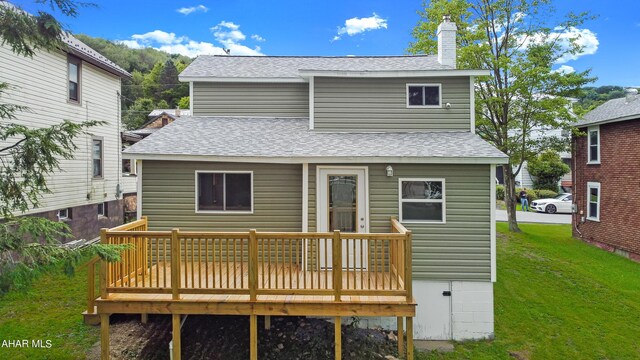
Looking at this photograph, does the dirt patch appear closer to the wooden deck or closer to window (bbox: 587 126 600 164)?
the wooden deck

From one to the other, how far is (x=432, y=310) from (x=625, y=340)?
392cm

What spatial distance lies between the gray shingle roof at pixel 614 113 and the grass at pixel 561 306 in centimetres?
505

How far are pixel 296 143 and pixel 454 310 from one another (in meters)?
4.82

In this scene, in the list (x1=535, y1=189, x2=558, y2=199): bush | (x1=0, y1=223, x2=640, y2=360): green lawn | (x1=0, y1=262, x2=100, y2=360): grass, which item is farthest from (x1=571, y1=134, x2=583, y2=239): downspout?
(x1=0, y1=262, x2=100, y2=360): grass

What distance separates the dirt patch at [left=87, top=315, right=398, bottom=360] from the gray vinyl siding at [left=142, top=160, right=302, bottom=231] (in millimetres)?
1903

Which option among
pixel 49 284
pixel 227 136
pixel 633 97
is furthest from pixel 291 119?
pixel 633 97

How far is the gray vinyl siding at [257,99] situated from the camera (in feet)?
30.5

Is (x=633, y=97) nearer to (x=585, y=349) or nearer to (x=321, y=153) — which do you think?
(x=585, y=349)

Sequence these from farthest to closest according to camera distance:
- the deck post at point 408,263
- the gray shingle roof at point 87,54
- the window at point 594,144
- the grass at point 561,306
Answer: the window at point 594,144 → the gray shingle roof at point 87,54 → the grass at point 561,306 → the deck post at point 408,263

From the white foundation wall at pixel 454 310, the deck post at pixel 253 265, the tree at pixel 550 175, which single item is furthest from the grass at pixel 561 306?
the tree at pixel 550 175

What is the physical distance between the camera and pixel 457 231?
697 cm

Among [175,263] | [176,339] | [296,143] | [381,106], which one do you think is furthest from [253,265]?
[381,106]

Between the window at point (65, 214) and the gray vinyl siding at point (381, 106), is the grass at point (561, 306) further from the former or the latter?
the window at point (65, 214)

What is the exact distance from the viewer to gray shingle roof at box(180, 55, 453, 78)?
9398mm
